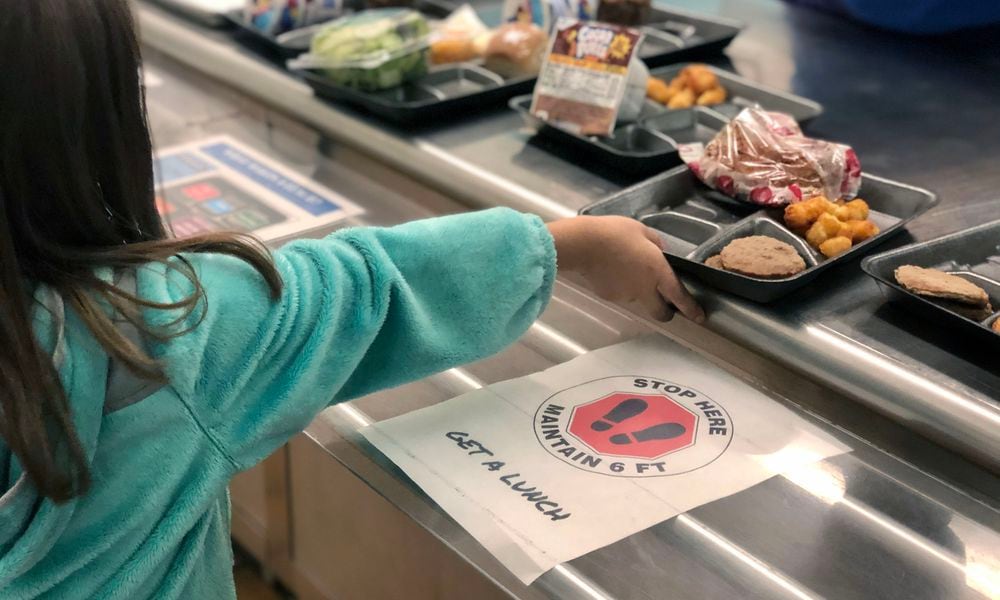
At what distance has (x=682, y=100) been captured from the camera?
1310 millimetres

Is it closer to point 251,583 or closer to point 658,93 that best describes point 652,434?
point 658,93

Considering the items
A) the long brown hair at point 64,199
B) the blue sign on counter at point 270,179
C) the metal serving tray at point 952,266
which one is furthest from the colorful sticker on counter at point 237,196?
the metal serving tray at point 952,266

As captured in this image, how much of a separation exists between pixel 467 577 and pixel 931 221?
2.08ft

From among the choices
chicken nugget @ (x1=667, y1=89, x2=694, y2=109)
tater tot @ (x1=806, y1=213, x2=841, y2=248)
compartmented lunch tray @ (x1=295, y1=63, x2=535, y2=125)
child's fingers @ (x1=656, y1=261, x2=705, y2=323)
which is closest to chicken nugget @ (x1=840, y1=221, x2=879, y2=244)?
tater tot @ (x1=806, y1=213, x2=841, y2=248)

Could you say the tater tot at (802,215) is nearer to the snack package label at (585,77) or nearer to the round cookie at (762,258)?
the round cookie at (762,258)

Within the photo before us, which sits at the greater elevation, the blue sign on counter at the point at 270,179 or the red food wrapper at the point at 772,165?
the red food wrapper at the point at 772,165

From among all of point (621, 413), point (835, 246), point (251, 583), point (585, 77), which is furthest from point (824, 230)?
point (251, 583)

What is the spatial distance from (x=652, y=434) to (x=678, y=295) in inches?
5.6

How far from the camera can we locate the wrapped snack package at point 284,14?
1.56m

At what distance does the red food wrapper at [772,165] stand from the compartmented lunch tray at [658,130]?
7 centimetres

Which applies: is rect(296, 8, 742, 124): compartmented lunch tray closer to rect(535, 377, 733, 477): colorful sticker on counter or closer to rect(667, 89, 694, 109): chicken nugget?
rect(667, 89, 694, 109): chicken nugget

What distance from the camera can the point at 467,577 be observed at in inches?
29.1

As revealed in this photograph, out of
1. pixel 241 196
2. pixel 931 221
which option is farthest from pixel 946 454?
pixel 241 196

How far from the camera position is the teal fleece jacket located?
671 mm
